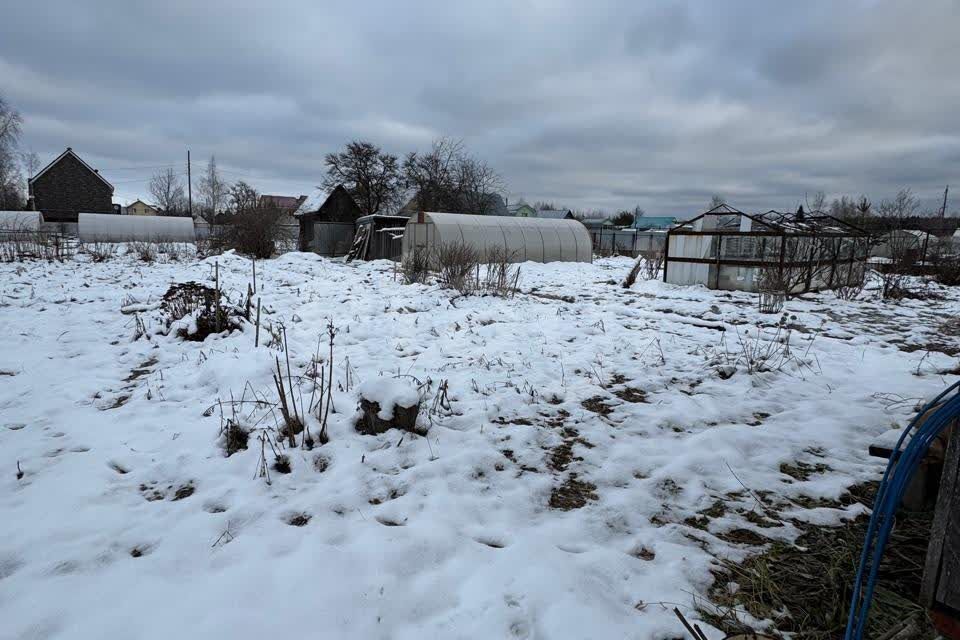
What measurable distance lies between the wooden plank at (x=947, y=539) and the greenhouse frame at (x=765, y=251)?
1040cm

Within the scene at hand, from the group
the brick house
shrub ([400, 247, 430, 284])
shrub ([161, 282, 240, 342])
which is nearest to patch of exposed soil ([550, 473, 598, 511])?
shrub ([161, 282, 240, 342])

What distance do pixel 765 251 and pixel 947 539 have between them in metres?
11.8

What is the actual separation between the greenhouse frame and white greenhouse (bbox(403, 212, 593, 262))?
6.05m

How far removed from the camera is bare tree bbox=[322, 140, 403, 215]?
36344 millimetres

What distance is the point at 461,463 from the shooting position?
3174 mm

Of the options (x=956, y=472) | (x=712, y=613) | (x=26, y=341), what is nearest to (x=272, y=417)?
(x=712, y=613)

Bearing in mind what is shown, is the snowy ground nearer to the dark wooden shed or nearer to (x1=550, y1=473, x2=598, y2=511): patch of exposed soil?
(x1=550, y1=473, x2=598, y2=511): patch of exposed soil

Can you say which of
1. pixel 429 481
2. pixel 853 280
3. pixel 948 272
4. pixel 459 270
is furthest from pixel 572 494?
pixel 948 272

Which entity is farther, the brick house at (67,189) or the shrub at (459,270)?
the brick house at (67,189)

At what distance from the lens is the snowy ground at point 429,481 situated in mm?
1999

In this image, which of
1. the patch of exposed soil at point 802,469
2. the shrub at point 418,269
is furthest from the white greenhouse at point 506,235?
the patch of exposed soil at point 802,469

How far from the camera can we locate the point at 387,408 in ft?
11.7

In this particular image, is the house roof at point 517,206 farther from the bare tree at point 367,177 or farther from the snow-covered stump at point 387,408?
the snow-covered stump at point 387,408

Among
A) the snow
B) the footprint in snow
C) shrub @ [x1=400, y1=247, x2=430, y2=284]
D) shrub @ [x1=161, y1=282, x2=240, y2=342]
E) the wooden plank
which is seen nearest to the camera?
the wooden plank
